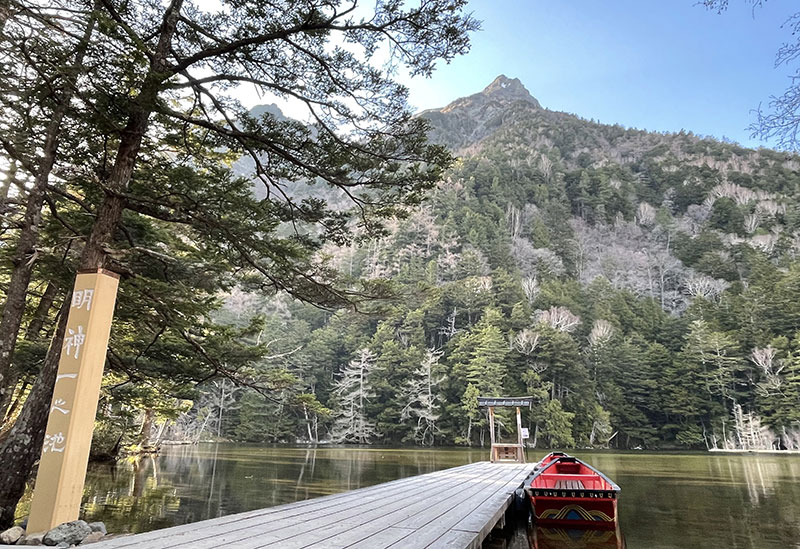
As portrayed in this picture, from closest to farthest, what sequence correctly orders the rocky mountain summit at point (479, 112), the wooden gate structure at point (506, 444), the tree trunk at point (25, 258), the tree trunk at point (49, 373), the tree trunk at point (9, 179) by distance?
1. the tree trunk at point (49, 373)
2. the tree trunk at point (25, 258)
3. the tree trunk at point (9, 179)
4. the wooden gate structure at point (506, 444)
5. the rocky mountain summit at point (479, 112)

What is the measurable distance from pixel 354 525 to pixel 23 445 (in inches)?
147

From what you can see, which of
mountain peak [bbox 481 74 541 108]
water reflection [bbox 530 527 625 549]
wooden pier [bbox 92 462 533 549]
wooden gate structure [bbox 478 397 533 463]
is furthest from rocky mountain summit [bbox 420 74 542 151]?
wooden pier [bbox 92 462 533 549]

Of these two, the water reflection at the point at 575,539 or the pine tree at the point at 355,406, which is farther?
the pine tree at the point at 355,406

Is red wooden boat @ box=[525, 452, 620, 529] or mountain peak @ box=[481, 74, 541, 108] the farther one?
mountain peak @ box=[481, 74, 541, 108]

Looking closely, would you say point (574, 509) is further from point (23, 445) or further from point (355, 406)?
point (355, 406)

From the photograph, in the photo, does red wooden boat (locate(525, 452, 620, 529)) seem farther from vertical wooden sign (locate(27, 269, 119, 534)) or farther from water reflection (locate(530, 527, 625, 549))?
vertical wooden sign (locate(27, 269, 119, 534))

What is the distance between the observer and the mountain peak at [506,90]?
4422 inches

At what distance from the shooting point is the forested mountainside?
3177cm

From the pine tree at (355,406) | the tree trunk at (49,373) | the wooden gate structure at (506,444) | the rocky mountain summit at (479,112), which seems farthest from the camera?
the rocky mountain summit at (479,112)

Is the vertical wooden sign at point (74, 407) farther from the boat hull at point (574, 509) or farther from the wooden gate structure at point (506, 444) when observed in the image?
the wooden gate structure at point (506, 444)

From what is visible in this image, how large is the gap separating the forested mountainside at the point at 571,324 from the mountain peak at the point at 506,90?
193ft

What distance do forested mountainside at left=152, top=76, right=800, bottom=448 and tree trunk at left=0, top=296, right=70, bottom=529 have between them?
15.4 metres

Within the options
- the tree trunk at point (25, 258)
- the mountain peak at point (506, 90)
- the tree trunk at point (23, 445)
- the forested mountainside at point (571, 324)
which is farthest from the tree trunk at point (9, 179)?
the mountain peak at point (506, 90)

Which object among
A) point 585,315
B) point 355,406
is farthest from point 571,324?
point 355,406
